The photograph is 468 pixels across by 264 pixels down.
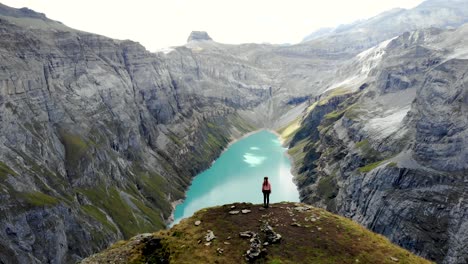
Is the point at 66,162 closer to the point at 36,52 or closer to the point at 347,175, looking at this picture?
the point at 36,52

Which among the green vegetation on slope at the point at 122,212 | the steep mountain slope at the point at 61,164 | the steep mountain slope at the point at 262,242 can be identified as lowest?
the green vegetation on slope at the point at 122,212

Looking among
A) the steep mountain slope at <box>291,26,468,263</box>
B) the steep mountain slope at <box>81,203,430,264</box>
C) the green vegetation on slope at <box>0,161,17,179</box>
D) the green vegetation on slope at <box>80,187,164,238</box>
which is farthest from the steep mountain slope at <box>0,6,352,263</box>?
the steep mountain slope at <box>291,26,468,263</box>

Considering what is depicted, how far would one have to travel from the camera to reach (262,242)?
40.7 meters

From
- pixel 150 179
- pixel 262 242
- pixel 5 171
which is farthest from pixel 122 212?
pixel 262 242

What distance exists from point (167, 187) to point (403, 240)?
120 metres

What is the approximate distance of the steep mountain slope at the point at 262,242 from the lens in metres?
38.8

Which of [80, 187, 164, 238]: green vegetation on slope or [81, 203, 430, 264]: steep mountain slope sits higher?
[81, 203, 430, 264]: steep mountain slope

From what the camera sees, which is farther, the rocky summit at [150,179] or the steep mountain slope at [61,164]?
the steep mountain slope at [61,164]

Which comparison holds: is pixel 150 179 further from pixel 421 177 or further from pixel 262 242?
pixel 262 242

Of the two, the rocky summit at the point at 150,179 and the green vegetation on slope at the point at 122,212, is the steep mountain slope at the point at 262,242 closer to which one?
the rocky summit at the point at 150,179

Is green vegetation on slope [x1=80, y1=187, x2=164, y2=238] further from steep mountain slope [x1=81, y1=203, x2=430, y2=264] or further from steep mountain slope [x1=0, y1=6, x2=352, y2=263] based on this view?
steep mountain slope [x1=81, y1=203, x2=430, y2=264]

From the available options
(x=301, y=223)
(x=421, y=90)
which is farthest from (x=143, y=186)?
(x=301, y=223)

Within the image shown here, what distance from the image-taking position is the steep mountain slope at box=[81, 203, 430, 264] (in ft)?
127

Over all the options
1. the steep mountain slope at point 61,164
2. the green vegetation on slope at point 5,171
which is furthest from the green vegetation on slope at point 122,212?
the green vegetation on slope at point 5,171
